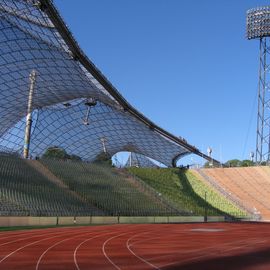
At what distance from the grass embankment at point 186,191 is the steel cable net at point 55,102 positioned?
7751 mm

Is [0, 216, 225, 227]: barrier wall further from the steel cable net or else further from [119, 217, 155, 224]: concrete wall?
the steel cable net

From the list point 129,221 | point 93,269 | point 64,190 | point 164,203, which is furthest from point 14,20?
point 93,269

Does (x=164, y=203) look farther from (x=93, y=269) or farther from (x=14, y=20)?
(x=93, y=269)

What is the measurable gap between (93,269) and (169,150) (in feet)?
252

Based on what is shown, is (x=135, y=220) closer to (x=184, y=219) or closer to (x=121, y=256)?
(x=184, y=219)

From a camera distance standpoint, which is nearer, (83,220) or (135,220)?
(83,220)

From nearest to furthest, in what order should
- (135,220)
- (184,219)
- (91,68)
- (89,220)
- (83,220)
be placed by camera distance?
(83,220) → (89,220) → (135,220) → (91,68) → (184,219)

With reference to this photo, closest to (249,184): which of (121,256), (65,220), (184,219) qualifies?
(184,219)

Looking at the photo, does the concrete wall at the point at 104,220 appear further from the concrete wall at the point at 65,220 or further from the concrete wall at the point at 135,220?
the concrete wall at the point at 65,220

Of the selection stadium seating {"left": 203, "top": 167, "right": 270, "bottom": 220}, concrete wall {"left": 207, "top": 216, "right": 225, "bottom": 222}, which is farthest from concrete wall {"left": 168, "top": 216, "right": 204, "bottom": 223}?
stadium seating {"left": 203, "top": 167, "right": 270, "bottom": 220}

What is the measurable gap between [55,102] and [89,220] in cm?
3619

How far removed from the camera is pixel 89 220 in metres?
41.9

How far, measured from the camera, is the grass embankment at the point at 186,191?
61.1 m

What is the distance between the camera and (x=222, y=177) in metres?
72.5
